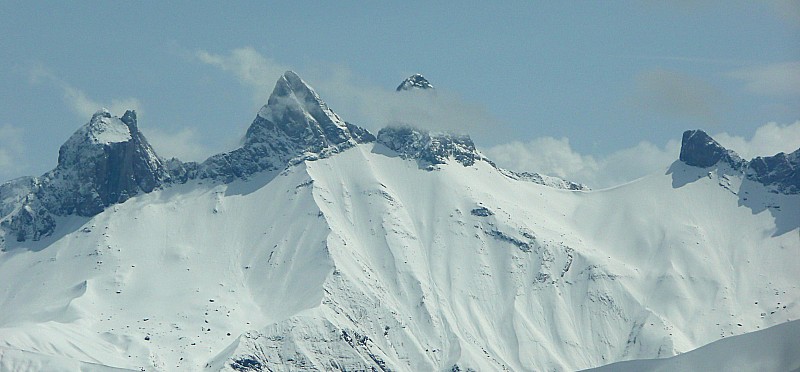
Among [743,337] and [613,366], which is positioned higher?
[613,366]

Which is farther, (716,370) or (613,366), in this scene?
(613,366)

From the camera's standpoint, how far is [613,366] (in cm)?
18000

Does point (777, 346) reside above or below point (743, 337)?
below

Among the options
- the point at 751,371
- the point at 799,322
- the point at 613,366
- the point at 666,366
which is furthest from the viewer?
the point at 613,366

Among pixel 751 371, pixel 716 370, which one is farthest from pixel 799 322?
pixel 716 370

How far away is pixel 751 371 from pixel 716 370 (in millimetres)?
16130

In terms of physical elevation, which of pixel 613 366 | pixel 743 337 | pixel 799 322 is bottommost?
pixel 799 322

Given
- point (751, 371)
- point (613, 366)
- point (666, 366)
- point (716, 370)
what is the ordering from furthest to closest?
point (613, 366) → point (666, 366) → point (716, 370) → point (751, 371)

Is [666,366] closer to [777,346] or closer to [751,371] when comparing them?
[751,371]

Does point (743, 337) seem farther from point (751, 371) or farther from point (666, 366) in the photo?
point (666, 366)

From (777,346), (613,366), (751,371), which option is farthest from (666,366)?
(777,346)

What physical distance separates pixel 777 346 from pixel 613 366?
6433 cm

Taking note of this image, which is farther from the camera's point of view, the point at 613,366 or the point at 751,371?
the point at 613,366

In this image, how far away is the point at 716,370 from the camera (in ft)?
487
